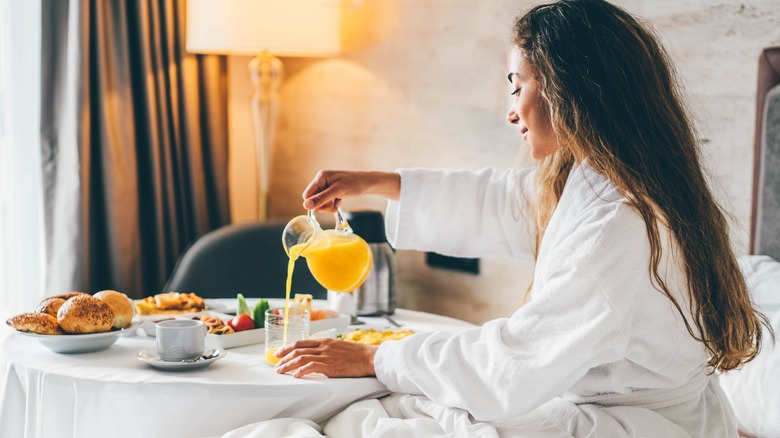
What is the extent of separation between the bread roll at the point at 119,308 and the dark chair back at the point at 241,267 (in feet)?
2.77

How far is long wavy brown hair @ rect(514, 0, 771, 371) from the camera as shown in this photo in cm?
144

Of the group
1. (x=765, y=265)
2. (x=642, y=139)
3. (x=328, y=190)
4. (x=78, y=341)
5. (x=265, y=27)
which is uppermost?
(x=265, y=27)

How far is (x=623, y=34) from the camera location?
1486 millimetres

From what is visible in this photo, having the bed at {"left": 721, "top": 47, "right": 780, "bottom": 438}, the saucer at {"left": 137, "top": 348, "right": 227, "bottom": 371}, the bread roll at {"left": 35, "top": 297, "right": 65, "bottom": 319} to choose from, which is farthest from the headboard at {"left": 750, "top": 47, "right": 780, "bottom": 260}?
the bread roll at {"left": 35, "top": 297, "right": 65, "bottom": 319}

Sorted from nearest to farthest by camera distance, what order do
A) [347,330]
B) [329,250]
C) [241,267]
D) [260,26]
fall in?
[329,250]
[347,330]
[241,267]
[260,26]

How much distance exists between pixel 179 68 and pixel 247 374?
70.6 inches

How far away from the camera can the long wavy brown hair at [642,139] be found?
56.9 inches

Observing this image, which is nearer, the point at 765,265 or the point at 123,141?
the point at 765,265

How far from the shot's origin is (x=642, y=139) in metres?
1.46

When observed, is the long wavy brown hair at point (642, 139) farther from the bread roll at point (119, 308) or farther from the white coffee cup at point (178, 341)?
the bread roll at point (119, 308)

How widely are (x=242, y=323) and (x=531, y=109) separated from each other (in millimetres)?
720

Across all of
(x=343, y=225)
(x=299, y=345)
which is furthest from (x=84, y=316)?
(x=343, y=225)

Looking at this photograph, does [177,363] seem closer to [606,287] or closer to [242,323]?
[242,323]

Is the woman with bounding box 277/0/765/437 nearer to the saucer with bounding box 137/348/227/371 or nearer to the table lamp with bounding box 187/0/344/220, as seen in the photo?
the saucer with bounding box 137/348/227/371
